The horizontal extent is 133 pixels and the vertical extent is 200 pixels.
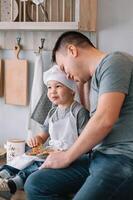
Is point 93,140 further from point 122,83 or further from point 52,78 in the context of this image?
point 52,78

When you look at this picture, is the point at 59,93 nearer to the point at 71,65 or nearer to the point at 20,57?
the point at 71,65

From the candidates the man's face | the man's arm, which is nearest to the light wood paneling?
the man's face

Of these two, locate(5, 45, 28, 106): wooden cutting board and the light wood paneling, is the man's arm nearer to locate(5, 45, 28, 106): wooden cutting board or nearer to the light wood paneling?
the light wood paneling

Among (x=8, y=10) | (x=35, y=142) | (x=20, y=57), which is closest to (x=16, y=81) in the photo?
(x=20, y=57)

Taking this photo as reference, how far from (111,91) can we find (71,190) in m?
0.46

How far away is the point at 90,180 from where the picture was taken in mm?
1348

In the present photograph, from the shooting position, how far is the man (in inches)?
51.9

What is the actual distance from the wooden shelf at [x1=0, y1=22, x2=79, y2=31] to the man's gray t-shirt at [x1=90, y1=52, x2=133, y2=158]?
56 cm

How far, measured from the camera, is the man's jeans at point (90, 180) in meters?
1.31

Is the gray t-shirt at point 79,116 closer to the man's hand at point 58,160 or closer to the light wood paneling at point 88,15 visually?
the man's hand at point 58,160

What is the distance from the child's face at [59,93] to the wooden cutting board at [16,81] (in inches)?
17.2

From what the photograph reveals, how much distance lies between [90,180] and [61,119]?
555 mm

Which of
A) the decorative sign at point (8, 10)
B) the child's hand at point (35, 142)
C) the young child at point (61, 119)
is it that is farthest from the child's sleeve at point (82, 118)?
the decorative sign at point (8, 10)

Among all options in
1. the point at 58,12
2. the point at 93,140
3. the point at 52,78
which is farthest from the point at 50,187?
the point at 58,12
